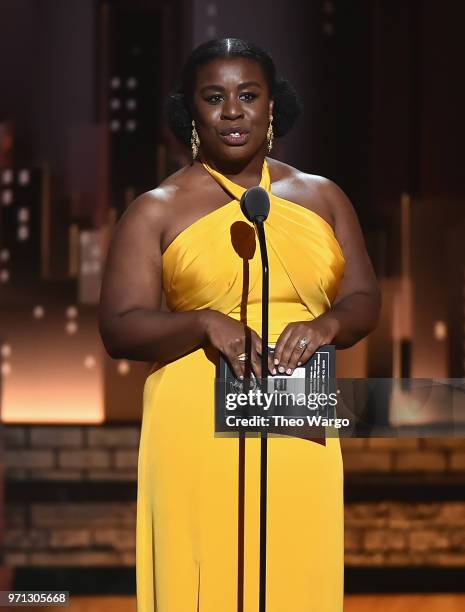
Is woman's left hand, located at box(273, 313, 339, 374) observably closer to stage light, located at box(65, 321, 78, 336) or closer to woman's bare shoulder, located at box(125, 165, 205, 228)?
woman's bare shoulder, located at box(125, 165, 205, 228)

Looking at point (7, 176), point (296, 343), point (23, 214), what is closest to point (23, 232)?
point (23, 214)

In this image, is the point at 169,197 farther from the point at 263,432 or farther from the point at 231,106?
the point at 263,432

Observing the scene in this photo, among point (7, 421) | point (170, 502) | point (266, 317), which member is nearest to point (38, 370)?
point (7, 421)

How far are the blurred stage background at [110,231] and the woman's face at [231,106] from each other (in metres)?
1.89

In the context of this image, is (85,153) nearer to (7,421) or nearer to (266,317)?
(7,421)

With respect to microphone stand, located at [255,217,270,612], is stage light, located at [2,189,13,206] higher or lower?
higher

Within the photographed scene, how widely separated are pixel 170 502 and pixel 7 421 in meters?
2.32

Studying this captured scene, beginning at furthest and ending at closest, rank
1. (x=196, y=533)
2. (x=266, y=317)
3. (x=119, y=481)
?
(x=119, y=481) → (x=196, y=533) → (x=266, y=317)

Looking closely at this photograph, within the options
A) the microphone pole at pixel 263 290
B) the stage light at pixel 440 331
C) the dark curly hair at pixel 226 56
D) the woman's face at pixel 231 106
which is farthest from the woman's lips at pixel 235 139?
the stage light at pixel 440 331

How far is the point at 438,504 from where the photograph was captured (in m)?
4.05

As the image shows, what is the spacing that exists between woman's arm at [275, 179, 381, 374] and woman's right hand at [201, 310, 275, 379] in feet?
0.13

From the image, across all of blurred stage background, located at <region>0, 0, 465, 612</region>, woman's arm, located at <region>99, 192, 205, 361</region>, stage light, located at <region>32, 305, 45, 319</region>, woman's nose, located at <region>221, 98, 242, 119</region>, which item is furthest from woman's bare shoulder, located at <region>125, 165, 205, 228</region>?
stage light, located at <region>32, 305, 45, 319</region>

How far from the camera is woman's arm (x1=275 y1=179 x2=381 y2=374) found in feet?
5.64

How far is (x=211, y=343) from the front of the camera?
176cm
